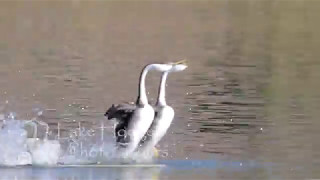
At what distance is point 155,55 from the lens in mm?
28016

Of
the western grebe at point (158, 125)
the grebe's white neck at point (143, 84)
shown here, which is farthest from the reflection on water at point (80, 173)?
the grebe's white neck at point (143, 84)

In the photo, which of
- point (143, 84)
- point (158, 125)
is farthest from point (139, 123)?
point (143, 84)

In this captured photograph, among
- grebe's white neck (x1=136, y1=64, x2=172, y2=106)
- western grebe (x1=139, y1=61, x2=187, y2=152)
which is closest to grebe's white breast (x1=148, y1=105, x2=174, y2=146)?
western grebe (x1=139, y1=61, x2=187, y2=152)

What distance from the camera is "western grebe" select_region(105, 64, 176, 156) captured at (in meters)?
13.3

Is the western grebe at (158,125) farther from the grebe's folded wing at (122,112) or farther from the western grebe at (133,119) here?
the grebe's folded wing at (122,112)

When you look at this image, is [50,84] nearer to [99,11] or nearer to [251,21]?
[251,21]

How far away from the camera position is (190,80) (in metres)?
22.3

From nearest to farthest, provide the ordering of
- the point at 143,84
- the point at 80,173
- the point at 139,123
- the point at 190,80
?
the point at 80,173 → the point at 139,123 → the point at 143,84 → the point at 190,80

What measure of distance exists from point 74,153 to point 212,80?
8.72 m

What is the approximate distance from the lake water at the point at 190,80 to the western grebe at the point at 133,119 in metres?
0.42

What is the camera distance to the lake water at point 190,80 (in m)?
13.9

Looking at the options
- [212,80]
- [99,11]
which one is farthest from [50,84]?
[99,11]

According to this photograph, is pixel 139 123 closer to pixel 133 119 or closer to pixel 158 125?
pixel 133 119

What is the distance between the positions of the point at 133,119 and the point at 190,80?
9.01 meters
